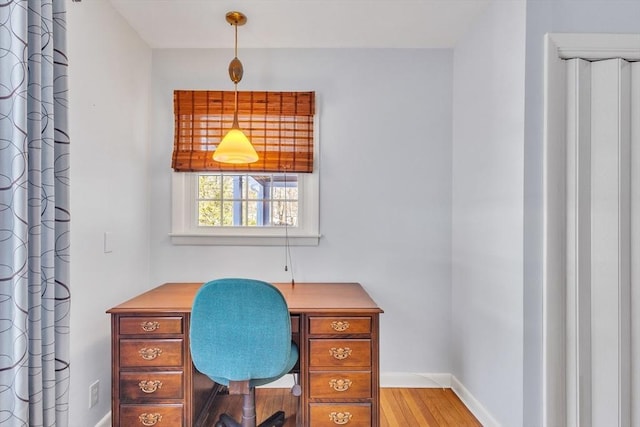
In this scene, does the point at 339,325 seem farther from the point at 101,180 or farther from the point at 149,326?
the point at 101,180

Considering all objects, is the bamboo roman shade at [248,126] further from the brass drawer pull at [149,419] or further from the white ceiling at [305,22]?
the brass drawer pull at [149,419]

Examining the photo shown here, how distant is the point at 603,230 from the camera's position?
5.52ft

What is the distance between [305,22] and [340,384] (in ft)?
7.03

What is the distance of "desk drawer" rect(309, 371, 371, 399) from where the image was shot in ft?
5.68

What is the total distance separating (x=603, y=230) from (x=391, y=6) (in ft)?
5.46

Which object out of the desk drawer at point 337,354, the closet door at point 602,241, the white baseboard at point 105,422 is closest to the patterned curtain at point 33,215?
the white baseboard at point 105,422

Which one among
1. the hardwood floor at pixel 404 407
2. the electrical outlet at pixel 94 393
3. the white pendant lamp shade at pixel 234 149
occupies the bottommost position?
the hardwood floor at pixel 404 407

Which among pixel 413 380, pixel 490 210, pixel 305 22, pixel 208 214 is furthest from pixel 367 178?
pixel 413 380

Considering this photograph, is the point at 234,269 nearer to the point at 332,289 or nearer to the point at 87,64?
the point at 332,289

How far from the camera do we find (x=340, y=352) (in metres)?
1.74

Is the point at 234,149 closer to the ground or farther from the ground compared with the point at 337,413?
farther from the ground

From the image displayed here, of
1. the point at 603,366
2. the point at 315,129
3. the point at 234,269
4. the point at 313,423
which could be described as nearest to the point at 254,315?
the point at 313,423

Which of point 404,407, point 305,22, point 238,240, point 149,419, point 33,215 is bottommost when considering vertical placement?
point 404,407

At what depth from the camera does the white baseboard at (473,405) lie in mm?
1921
